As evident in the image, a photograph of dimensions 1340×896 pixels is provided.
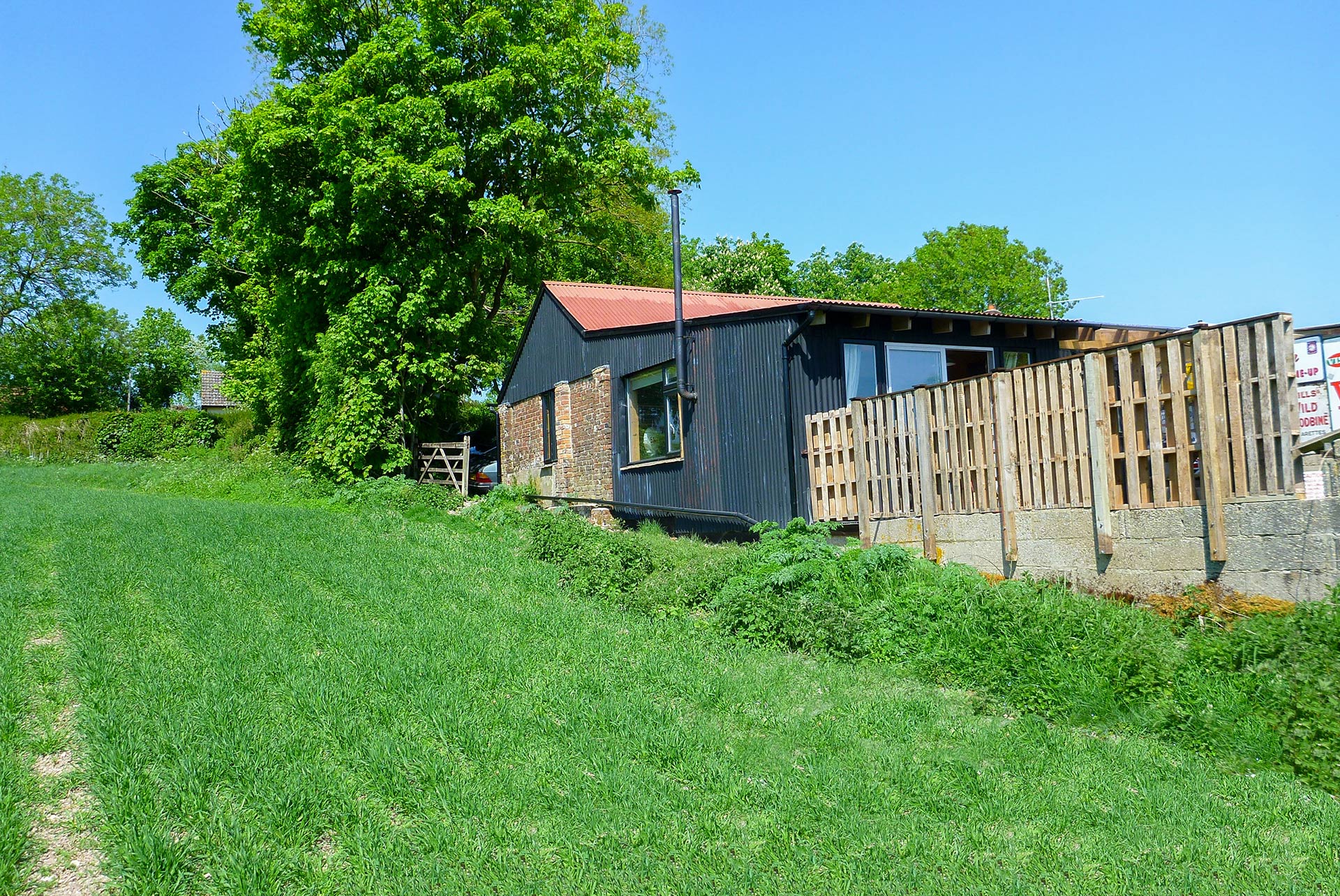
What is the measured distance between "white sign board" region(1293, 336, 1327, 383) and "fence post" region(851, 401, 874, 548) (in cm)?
482

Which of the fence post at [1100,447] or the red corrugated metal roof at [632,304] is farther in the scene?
the red corrugated metal roof at [632,304]

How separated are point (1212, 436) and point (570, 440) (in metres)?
14.8

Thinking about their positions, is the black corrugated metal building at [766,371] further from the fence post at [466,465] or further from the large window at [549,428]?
the fence post at [466,465]

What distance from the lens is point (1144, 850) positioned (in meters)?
4.33

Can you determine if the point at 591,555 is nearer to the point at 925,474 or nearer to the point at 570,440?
the point at 925,474

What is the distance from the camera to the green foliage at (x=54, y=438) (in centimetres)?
3828

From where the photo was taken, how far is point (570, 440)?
21.0 metres

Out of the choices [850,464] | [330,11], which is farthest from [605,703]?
[330,11]

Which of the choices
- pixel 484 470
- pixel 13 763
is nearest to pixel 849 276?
pixel 484 470

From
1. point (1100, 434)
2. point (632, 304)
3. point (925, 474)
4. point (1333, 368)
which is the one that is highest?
point (632, 304)

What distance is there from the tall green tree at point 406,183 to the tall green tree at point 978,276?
2526 cm

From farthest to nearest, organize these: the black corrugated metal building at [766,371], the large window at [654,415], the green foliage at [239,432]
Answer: the green foliage at [239,432], the large window at [654,415], the black corrugated metal building at [766,371]

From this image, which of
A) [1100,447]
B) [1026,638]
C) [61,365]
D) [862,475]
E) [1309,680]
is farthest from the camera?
[61,365]

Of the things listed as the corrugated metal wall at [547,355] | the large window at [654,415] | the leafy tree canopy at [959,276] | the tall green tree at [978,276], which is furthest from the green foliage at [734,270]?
the large window at [654,415]
